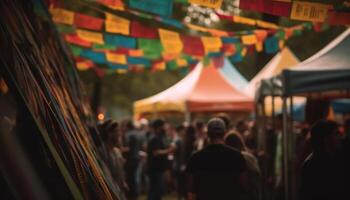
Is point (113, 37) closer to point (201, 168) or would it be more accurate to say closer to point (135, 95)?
point (201, 168)

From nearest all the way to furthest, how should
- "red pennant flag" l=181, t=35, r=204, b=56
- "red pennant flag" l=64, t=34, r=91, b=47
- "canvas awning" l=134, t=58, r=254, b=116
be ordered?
"red pennant flag" l=181, t=35, r=204, b=56 < "red pennant flag" l=64, t=34, r=91, b=47 < "canvas awning" l=134, t=58, r=254, b=116

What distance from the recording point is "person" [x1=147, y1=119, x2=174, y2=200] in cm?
1400

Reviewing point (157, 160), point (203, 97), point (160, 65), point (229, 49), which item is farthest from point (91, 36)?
point (203, 97)

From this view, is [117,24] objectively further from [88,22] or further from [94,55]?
[94,55]

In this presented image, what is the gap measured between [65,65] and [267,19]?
6053mm

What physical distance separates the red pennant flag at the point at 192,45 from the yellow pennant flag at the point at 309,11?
371 cm

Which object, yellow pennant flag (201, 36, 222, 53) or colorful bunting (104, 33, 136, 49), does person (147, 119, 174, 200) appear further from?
yellow pennant flag (201, 36, 222, 53)

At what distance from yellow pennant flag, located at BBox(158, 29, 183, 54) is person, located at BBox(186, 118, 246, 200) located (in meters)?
5.06

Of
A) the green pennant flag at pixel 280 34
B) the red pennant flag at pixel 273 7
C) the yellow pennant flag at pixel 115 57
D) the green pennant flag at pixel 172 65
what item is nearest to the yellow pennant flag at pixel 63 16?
the green pennant flag at pixel 280 34

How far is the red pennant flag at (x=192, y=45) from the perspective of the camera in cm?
1295

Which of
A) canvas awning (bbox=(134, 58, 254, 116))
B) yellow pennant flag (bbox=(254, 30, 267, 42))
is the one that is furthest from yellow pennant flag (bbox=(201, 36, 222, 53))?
canvas awning (bbox=(134, 58, 254, 116))

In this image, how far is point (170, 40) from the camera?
41.3ft

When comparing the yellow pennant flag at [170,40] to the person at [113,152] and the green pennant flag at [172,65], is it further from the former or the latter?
the green pennant flag at [172,65]

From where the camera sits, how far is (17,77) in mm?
5047
